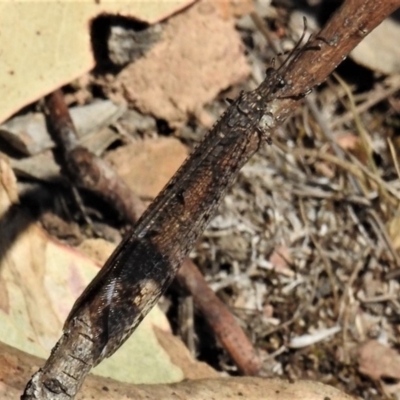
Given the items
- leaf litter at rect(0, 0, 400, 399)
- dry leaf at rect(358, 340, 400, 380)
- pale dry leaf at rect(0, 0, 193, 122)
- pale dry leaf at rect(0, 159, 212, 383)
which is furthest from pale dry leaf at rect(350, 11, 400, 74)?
pale dry leaf at rect(0, 159, 212, 383)

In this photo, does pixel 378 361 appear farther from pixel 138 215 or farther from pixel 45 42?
pixel 45 42

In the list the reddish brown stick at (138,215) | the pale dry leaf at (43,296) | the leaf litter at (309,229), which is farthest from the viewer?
the leaf litter at (309,229)

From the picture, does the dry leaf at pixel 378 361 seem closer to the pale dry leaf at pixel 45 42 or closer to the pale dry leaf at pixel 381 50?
the pale dry leaf at pixel 381 50

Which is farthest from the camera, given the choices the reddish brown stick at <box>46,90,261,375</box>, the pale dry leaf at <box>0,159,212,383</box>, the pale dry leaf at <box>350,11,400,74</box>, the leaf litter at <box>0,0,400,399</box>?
the pale dry leaf at <box>350,11,400,74</box>

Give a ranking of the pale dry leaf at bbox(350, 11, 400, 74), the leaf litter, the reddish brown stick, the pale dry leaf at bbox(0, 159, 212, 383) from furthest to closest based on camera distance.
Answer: the pale dry leaf at bbox(350, 11, 400, 74)
the leaf litter
the reddish brown stick
the pale dry leaf at bbox(0, 159, 212, 383)

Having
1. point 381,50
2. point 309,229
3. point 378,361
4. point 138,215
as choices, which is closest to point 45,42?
point 138,215

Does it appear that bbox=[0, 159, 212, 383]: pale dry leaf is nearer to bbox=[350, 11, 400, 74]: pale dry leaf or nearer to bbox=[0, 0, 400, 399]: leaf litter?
bbox=[0, 0, 400, 399]: leaf litter

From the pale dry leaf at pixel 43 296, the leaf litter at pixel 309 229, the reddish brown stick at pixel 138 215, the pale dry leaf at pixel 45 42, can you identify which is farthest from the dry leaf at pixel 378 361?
the pale dry leaf at pixel 45 42
